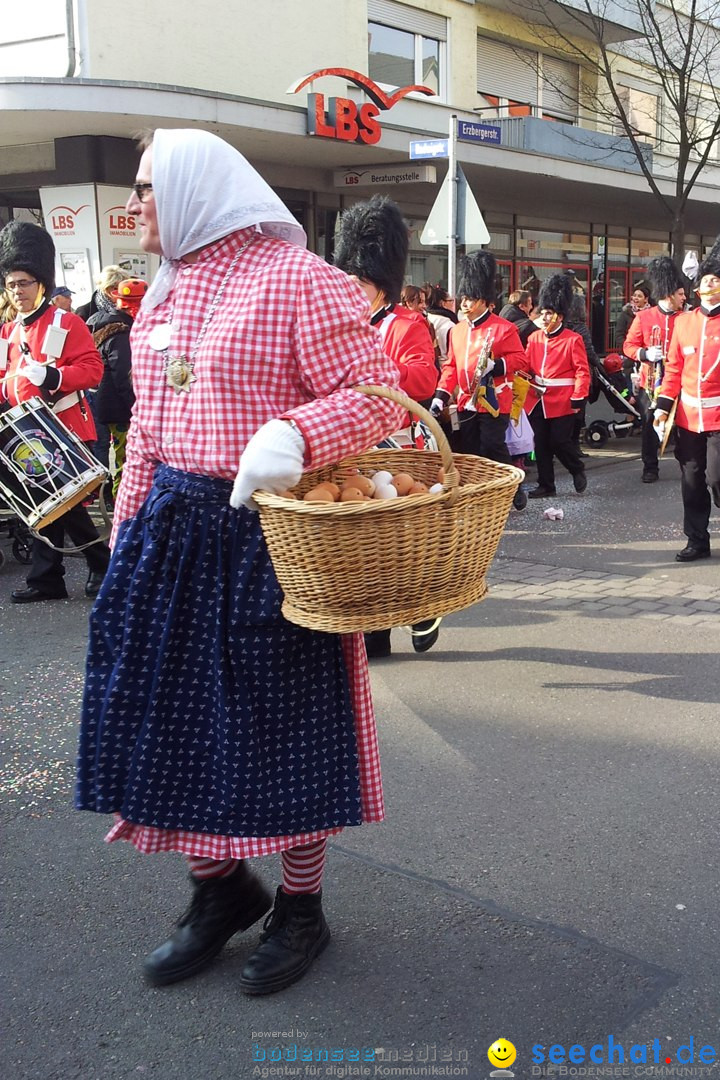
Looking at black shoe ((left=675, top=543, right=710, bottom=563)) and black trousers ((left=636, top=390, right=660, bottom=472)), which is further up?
black trousers ((left=636, top=390, right=660, bottom=472))

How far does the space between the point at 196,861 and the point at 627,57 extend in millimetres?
21920

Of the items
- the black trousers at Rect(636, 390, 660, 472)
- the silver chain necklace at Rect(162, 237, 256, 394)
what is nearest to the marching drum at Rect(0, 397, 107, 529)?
the silver chain necklace at Rect(162, 237, 256, 394)

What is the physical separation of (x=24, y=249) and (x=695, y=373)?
4277 mm

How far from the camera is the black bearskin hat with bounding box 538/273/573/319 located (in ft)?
34.7

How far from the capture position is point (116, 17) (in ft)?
44.5

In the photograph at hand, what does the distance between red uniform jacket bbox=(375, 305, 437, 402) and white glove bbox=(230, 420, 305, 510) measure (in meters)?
3.68

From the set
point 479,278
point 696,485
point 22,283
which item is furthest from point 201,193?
point 479,278

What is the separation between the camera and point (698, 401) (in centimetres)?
746

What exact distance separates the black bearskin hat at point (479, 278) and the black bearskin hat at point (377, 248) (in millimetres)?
3340

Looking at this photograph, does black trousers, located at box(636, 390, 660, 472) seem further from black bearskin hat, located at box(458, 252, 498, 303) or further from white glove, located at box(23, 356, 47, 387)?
white glove, located at box(23, 356, 47, 387)

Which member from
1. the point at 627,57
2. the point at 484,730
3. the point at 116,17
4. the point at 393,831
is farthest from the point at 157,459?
the point at 627,57

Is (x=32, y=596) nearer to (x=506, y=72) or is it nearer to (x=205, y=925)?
(x=205, y=925)

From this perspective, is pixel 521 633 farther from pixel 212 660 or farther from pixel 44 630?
pixel 212 660

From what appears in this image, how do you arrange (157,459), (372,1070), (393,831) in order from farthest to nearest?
(393,831)
(157,459)
(372,1070)
